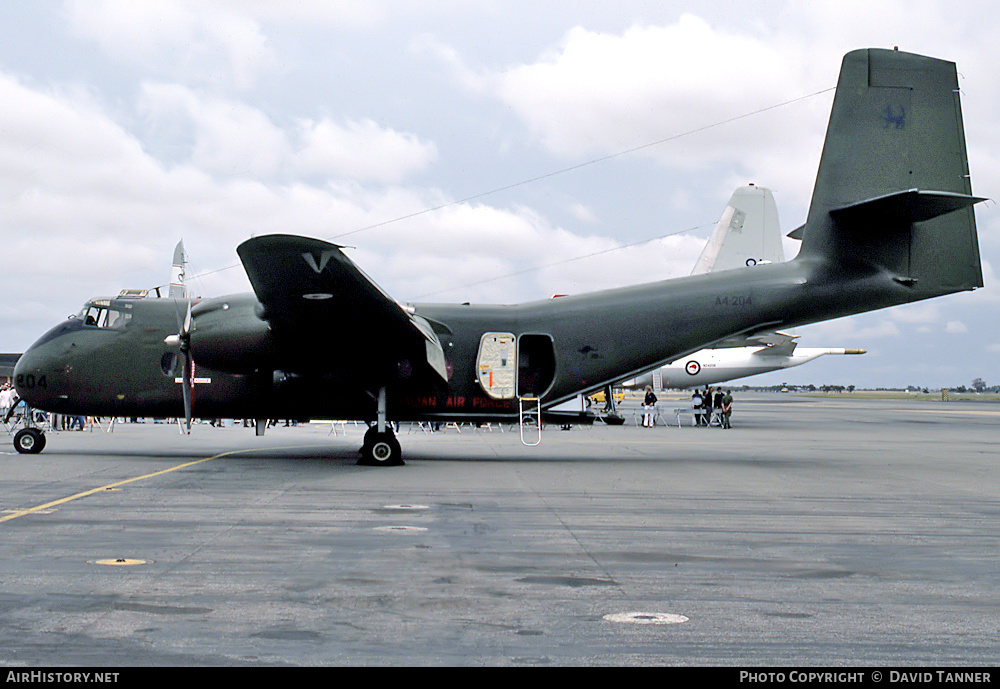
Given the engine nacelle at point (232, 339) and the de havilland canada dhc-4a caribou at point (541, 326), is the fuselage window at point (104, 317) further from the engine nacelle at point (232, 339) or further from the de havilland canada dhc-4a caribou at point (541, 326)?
the engine nacelle at point (232, 339)

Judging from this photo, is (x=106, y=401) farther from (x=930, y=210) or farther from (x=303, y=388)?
(x=930, y=210)

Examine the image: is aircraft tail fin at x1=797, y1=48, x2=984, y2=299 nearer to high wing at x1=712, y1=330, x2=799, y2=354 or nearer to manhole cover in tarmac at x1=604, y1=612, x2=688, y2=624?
manhole cover in tarmac at x1=604, y1=612, x2=688, y2=624

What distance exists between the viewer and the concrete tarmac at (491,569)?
505 cm

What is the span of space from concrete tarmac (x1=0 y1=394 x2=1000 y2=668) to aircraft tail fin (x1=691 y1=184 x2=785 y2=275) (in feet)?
76.6

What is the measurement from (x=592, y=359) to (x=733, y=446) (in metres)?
8.96

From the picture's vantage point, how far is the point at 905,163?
56.8 ft

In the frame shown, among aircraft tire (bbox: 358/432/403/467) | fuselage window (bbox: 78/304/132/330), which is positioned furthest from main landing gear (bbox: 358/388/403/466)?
fuselage window (bbox: 78/304/132/330)

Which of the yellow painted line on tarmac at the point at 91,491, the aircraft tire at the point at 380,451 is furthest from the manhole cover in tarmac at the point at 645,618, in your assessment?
the aircraft tire at the point at 380,451

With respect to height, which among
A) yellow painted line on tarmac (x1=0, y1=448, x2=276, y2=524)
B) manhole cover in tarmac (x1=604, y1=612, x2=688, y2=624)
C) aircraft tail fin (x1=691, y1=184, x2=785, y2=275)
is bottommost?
manhole cover in tarmac (x1=604, y1=612, x2=688, y2=624)

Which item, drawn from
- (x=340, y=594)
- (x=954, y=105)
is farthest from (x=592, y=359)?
(x=340, y=594)

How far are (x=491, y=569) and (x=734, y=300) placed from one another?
11900 millimetres

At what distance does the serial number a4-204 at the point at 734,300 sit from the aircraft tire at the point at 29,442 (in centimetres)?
1557

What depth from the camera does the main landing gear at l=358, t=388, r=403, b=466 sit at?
17.5 m

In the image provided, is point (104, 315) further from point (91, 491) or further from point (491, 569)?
point (491, 569)
